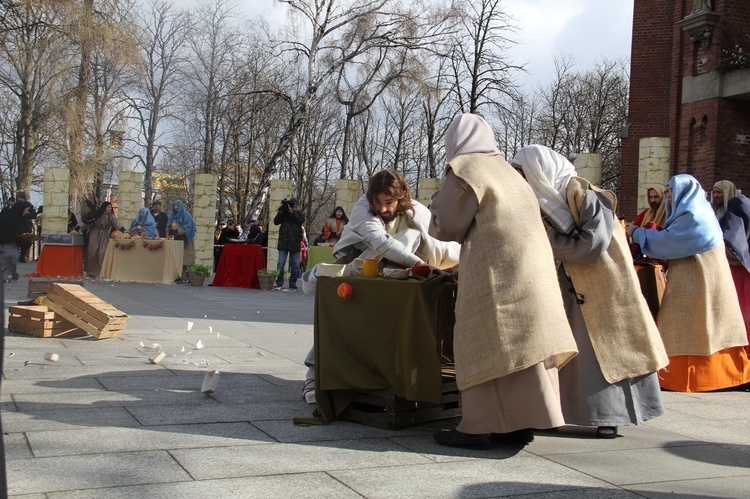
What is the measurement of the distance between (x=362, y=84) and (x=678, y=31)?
14.5m

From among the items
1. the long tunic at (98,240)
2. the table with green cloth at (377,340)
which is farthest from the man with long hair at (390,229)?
the long tunic at (98,240)

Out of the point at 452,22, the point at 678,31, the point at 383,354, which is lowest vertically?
the point at 383,354

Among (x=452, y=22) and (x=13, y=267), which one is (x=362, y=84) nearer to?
(x=452, y=22)

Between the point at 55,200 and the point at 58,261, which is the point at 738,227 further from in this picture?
the point at 55,200

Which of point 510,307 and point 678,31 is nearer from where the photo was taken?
point 510,307

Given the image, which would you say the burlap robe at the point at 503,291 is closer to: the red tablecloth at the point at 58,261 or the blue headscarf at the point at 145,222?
the red tablecloth at the point at 58,261

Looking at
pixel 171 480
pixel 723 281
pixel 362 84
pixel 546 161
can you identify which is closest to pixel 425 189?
pixel 362 84

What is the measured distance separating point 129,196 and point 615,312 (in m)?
18.4

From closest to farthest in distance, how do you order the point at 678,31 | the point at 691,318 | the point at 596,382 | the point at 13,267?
the point at 596,382, the point at 691,318, the point at 13,267, the point at 678,31

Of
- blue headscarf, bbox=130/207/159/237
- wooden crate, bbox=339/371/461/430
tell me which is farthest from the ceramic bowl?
blue headscarf, bbox=130/207/159/237

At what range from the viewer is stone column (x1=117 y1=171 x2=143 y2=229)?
72.4 feet

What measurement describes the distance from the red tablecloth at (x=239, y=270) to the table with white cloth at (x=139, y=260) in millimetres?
1159

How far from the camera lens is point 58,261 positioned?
19219 millimetres

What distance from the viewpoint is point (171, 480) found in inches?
158
